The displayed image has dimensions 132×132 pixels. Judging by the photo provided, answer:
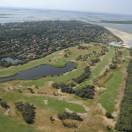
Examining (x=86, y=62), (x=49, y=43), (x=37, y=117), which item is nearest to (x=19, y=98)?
(x=37, y=117)

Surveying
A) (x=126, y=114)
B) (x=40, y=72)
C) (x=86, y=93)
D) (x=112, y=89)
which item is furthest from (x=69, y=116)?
(x=40, y=72)

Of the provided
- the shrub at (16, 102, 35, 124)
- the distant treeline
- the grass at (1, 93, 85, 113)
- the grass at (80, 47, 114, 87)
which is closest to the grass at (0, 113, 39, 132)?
the shrub at (16, 102, 35, 124)

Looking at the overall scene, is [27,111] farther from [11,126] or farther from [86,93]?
[86,93]

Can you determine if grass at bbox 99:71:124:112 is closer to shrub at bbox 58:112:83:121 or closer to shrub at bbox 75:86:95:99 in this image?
shrub at bbox 75:86:95:99

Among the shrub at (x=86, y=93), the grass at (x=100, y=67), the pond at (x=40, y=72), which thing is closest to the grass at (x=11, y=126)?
the shrub at (x=86, y=93)

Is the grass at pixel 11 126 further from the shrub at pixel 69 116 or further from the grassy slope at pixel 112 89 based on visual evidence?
the grassy slope at pixel 112 89

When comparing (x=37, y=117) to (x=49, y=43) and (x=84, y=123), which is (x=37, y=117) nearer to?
(x=84, y=123)
